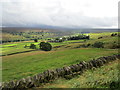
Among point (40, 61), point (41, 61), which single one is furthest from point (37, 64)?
point (40, 61)

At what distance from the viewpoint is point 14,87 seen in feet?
46.6

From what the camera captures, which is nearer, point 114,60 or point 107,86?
point 107,86

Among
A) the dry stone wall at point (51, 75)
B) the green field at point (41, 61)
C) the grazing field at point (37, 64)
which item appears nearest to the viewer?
the dry stone wall at point (51, 75)

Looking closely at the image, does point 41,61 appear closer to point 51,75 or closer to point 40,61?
point 40,61

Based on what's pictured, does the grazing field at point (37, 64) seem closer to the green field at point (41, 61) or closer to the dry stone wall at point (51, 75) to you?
the green field at point (41, 61)

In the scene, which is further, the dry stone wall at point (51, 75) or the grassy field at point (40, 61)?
the grassy field at point (40, 61)

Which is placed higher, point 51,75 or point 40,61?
point 51,75

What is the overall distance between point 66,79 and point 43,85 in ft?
12.4

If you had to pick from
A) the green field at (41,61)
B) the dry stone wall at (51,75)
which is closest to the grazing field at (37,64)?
the green field at (41,61)

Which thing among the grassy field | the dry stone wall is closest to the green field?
the grassy field

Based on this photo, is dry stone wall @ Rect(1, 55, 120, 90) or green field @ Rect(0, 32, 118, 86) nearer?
dry stone wall @ Rect(1, 55, 120, 90)

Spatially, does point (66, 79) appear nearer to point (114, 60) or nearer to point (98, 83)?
point (98, 83)

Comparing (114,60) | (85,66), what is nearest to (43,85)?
(85,66)

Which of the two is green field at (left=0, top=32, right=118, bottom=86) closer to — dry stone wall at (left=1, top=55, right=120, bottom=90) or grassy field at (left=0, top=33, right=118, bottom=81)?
grassy field at (left=0, top=33, right=118, bottom=81)
